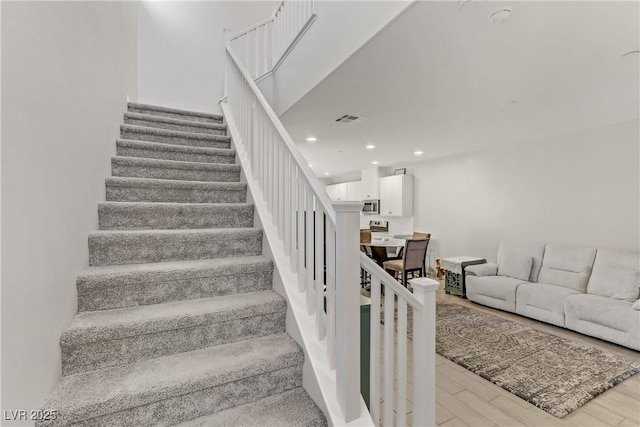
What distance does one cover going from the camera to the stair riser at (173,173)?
7.59 feet

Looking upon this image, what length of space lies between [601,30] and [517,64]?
0.49 meters

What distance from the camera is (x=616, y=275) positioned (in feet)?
11.7

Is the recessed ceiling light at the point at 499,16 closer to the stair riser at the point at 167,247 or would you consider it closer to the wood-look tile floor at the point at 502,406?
the stair riser at the point at 167,247

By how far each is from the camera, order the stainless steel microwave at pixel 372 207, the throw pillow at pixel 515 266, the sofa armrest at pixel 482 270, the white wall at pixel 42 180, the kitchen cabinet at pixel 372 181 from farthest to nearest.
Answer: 1. the kitchen cabinet at pixel 372 181
2. the stainless steel microwave at pixel 372 207
3. the sofa armrest at pixel 482 270
4. the throw pillow at pixel 515 266
5. the white wall at pixel 42 180

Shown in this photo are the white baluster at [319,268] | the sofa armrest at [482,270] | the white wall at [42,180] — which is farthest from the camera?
the sofa armrest at [482,270]

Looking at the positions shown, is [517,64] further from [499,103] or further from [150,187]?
[150,187]

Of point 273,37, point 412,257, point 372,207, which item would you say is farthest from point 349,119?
point 372,207

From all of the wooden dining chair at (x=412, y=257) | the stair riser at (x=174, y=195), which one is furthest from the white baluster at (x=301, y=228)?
the wooden dining chair at (x=412, y=257)

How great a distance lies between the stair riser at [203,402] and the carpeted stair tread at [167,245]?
84cm

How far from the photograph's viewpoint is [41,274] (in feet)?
3.69

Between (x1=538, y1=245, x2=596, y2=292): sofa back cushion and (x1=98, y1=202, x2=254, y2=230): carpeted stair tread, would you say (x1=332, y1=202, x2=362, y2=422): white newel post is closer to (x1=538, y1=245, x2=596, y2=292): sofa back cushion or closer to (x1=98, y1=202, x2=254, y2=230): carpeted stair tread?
(x1=98, y1=202, x2=254, y2=230): carpeted stair tread

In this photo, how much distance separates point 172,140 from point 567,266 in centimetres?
494

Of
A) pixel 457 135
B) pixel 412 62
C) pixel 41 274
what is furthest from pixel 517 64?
pixel 41 274

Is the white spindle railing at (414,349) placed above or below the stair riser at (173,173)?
below
